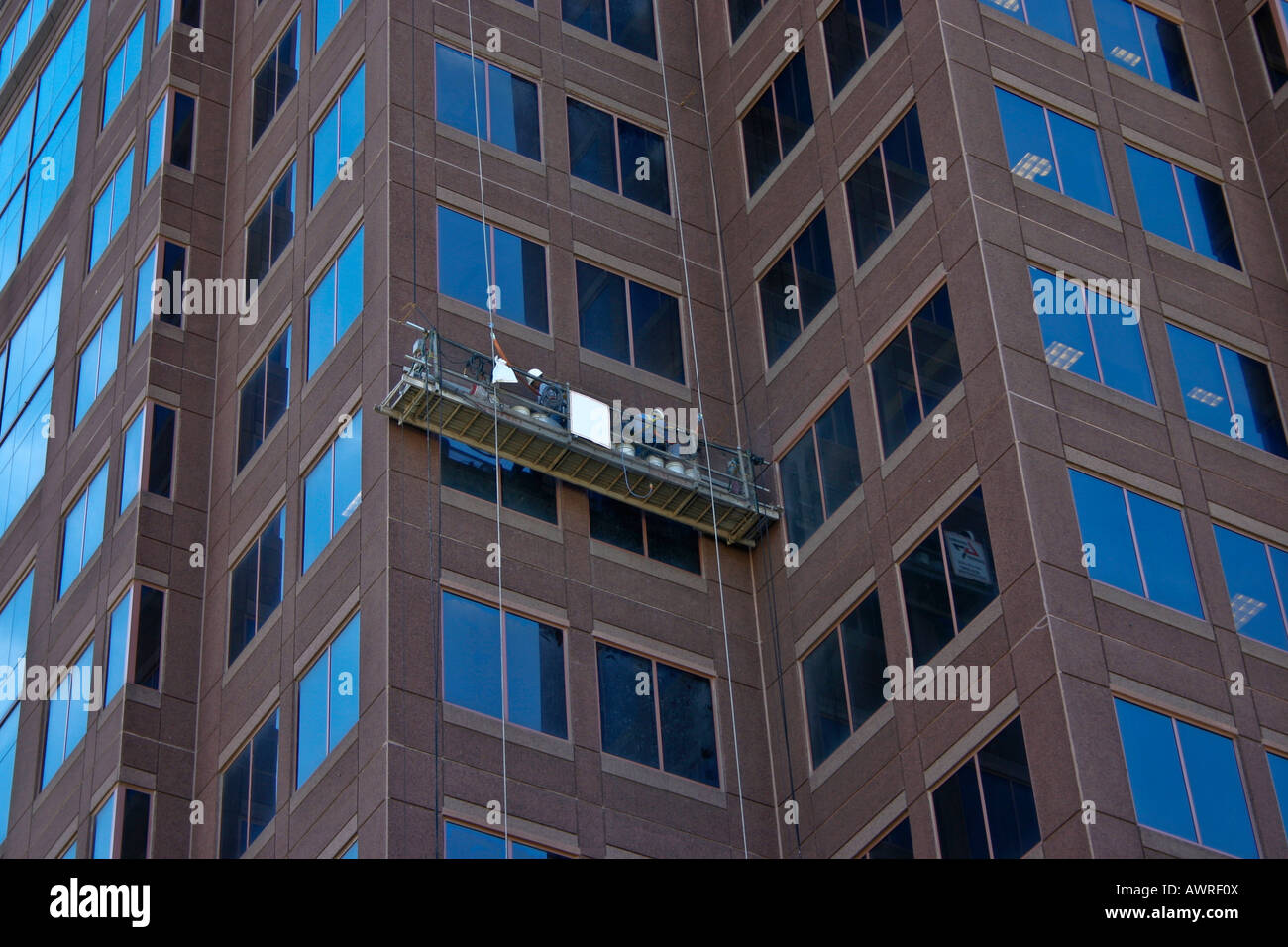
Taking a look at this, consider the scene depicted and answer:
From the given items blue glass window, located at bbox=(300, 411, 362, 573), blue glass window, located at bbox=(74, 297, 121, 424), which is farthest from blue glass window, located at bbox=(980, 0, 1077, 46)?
blue glass window, located at bbox=(74, 297, 121, 424)

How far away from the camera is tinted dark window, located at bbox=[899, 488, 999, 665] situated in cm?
3497

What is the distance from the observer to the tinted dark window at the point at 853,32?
4138 centimetres

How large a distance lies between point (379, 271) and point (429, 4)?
7019 mm

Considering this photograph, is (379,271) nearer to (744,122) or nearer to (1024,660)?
(744,122)

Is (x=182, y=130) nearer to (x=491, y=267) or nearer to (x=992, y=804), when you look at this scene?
(x=491, y=267)

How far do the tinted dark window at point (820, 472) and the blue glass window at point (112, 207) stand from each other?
62.2 ft

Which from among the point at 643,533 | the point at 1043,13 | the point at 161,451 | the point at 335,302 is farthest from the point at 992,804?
the point at 161,451

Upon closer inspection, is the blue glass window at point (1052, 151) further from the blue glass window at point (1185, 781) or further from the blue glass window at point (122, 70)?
the blue glass window at point (122, 70)

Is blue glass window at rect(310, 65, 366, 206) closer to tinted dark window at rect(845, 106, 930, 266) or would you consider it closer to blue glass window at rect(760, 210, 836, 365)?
blue glass window at rect(760, 210, 836, 365)

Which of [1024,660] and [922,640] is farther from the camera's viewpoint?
[922,640]

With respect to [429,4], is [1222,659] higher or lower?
lower

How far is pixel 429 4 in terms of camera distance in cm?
4294

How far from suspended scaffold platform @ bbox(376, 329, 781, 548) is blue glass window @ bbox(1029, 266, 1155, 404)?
22.5 feet
